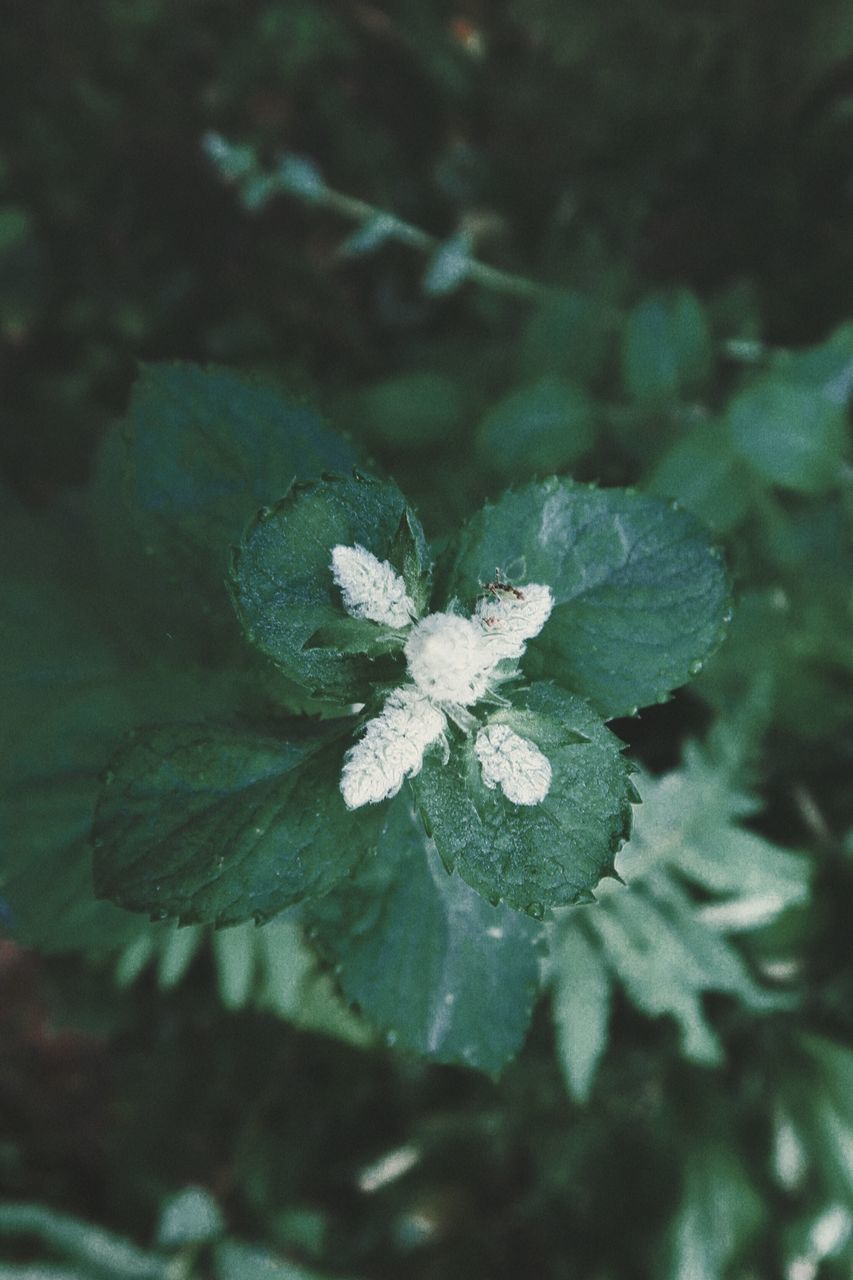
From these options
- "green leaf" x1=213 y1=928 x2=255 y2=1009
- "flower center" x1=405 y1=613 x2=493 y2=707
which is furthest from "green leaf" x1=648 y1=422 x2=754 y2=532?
"green leaf" x1=213 y1=928 x2=255 y2=1009

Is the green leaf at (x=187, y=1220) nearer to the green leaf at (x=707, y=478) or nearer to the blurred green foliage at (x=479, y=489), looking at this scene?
the blurred green foliage at (x=479, y=489)

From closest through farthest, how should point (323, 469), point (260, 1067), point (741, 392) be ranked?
point (323, 469), point (741, 392), point (260, 1067)

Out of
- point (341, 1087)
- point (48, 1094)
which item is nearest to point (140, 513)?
point (341, 1087)

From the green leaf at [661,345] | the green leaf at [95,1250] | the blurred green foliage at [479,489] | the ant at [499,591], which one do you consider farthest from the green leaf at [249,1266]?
the green leaf at [661,345]

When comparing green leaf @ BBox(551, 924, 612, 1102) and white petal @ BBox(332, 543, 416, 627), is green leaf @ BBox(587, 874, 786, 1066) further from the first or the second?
white petal @ BBox(332, 543, 416, 627)

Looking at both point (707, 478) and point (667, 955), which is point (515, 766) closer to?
point (707, 478)

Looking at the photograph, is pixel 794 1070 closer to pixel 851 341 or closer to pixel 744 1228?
pixel 744 1228
